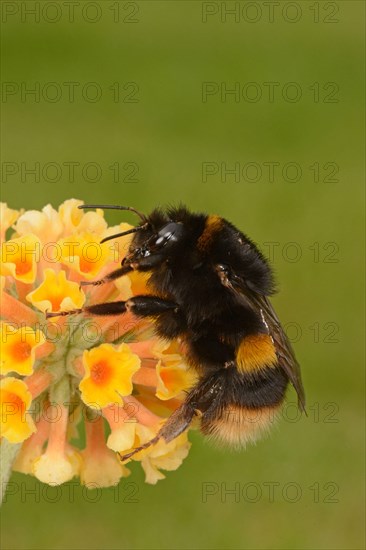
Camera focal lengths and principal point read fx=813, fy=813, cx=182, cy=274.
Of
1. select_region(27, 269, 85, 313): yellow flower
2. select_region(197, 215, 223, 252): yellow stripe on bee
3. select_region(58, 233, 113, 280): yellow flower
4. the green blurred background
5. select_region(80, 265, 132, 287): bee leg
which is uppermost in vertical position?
select_region(197, 215, 223, 252): yellow stripe on bee

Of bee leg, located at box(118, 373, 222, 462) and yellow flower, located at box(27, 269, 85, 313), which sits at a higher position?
yellow flower, located at box(27, 269, 85, 313)

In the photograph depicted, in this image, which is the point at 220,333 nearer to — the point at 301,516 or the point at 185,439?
the point at 185,439

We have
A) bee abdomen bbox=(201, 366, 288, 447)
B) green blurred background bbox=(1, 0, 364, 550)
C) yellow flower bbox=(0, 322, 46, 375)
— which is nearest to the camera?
yellow flower bbox=(0, 322, 46, 375)

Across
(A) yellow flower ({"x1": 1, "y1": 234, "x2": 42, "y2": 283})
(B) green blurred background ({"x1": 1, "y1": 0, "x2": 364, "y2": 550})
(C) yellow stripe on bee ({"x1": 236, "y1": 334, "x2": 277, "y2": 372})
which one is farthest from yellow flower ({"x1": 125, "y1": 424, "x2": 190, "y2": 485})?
(B) green blurred background ({"x1": 1, "y1": 0, "x2": 364, "y2": 550})

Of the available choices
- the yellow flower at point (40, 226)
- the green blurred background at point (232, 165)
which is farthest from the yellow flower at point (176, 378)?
the green blurred background at point (232, 165)

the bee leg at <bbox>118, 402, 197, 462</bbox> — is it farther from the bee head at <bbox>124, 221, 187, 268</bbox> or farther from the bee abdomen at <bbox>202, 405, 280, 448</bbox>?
the bee head at <bbox>124, 221, 187, 268</bbox>

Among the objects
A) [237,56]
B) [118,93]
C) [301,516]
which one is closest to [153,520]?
[301,516]

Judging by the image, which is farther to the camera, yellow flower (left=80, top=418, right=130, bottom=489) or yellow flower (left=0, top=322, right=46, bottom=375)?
yellow flower (left=80, top=418, right=130, bottom=489)
